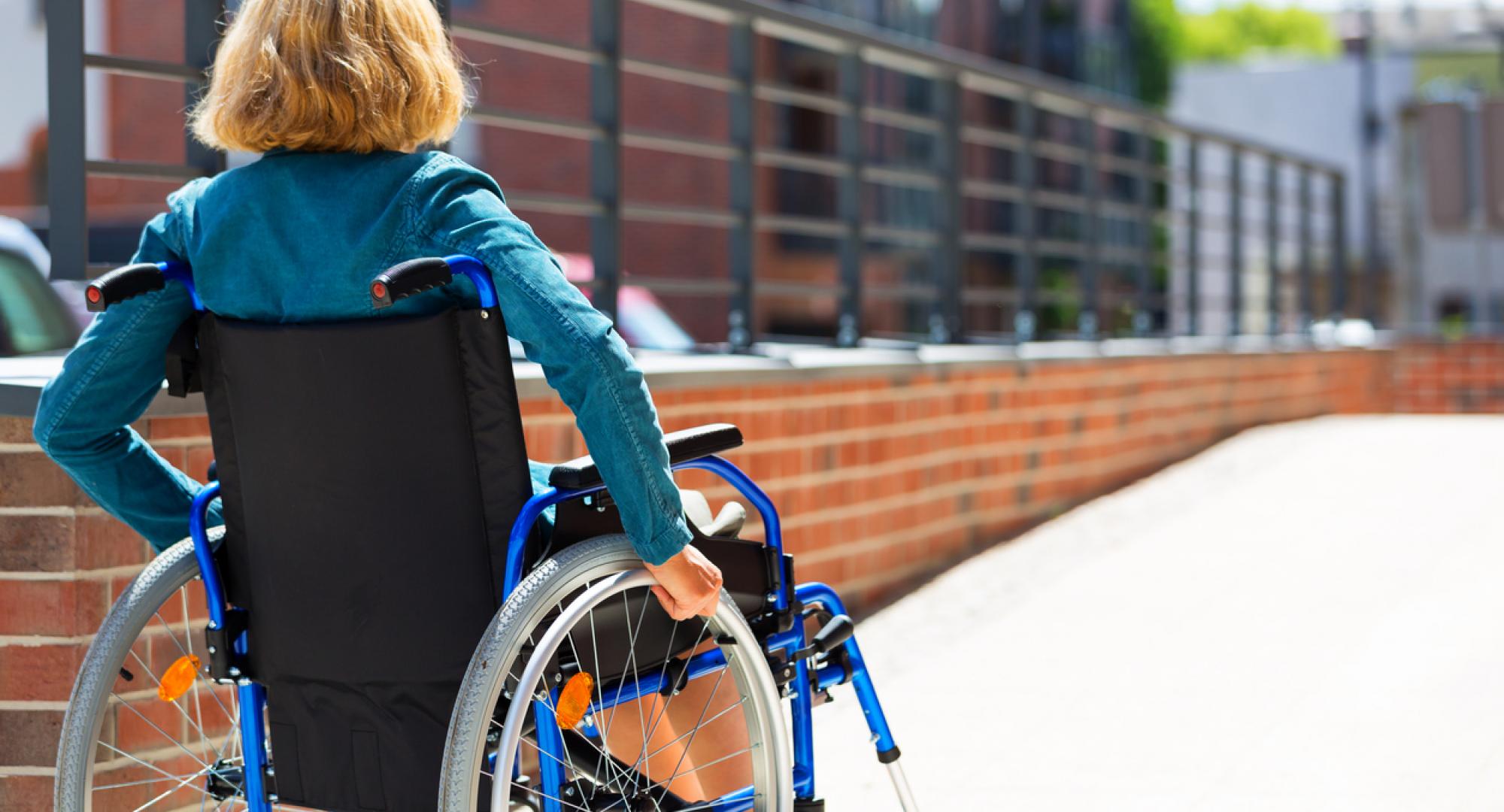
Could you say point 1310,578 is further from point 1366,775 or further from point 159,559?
point 159,559

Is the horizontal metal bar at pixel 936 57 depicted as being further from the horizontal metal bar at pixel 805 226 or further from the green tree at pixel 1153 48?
the green tree at pixel 1153 48

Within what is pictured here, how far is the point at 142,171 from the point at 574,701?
1.75 metres

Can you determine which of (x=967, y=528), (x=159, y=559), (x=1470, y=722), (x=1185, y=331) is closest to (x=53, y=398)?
(x=159, y=559)

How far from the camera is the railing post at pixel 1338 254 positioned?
1367cm

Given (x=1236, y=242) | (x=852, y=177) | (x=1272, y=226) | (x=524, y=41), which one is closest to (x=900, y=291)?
(x=852, y=177)

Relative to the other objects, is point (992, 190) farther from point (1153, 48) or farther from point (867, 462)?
point (1153, 48)

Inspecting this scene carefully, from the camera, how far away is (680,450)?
8.42 ft

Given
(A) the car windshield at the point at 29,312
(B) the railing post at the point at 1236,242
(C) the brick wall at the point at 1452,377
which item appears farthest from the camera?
(C) the brick wall at the point at 1452,377

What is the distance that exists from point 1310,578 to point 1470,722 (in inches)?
79.5

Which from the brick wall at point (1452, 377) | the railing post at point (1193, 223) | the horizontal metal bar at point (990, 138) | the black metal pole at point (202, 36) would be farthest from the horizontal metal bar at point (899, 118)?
the brick wall at point (1452, 377)

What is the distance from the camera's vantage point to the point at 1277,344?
11984mm

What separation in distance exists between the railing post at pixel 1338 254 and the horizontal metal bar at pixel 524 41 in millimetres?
9895

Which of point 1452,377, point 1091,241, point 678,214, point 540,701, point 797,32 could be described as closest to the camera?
point 540,701

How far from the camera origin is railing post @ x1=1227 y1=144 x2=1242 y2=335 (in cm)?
1077
